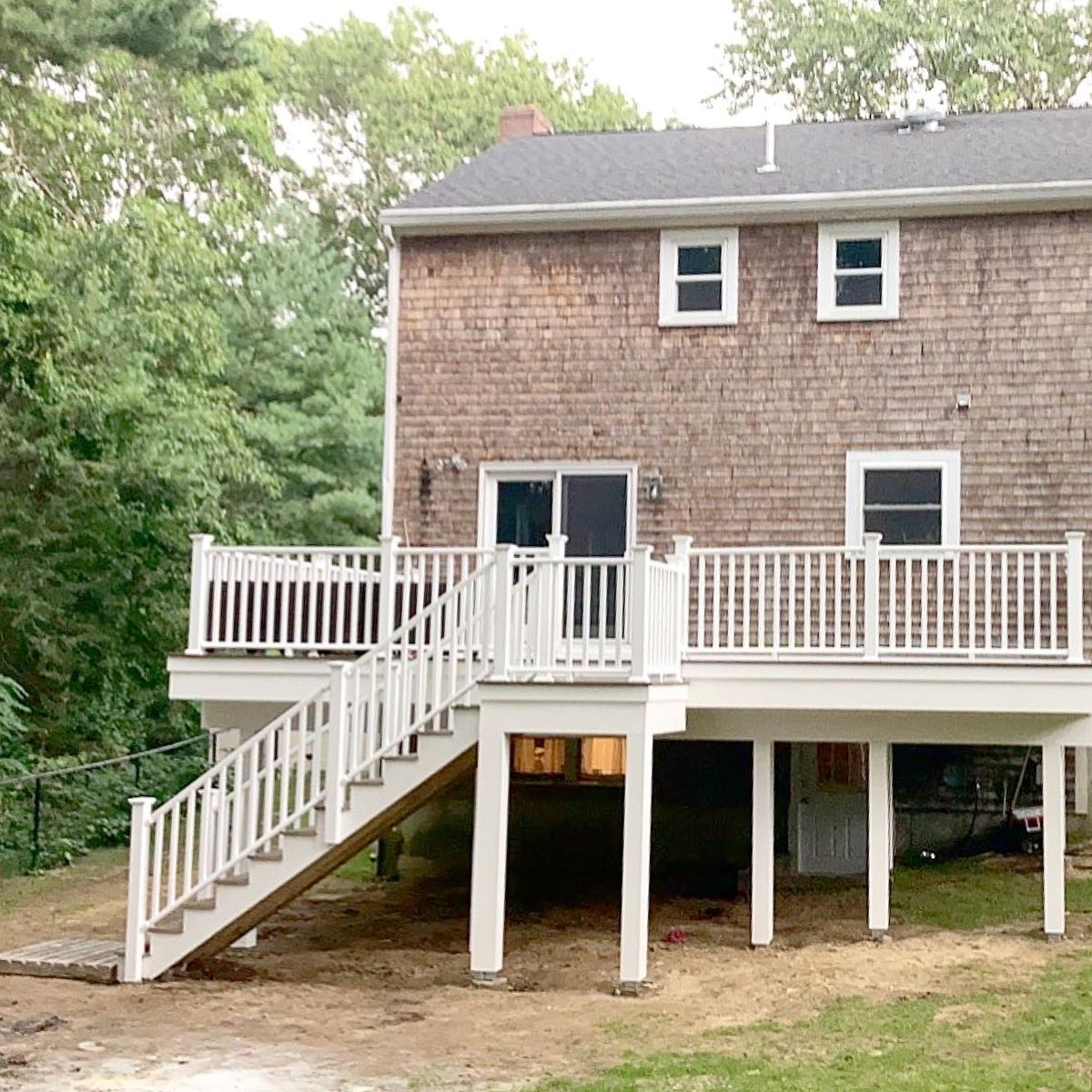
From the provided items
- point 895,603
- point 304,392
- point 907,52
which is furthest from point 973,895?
point 907,52

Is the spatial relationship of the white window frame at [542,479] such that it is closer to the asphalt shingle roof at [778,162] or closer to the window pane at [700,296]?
the window pane at [700,296]

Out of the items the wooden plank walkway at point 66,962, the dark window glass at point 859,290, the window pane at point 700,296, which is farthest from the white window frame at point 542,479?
the wooden plank walkway at point 66,962

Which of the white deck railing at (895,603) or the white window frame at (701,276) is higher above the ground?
the white window frame at (701,276)

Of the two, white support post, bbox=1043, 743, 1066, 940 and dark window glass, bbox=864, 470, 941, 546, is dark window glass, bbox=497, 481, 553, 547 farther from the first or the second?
white support post, bbox=1043, 743, 1066, 940

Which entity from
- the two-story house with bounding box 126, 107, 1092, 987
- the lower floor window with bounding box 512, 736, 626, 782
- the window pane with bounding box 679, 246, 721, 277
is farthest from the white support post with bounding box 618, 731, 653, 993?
the window pane with bounding box 679, 246, 721, 277

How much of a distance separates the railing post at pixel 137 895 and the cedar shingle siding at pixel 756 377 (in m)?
5.47

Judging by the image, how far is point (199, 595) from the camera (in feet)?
41.1

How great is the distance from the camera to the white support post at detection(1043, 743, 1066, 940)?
1184 cm

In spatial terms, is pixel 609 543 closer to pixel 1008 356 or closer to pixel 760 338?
pixel 760 338

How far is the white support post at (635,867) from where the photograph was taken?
10.3 meters

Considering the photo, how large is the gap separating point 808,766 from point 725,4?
25.1 meters

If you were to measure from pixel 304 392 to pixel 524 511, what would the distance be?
1491 centimetres

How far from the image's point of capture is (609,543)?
49.8ft

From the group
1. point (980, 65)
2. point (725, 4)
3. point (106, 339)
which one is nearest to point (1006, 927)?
point (106, 339)
